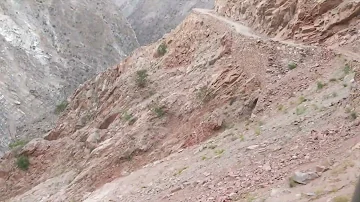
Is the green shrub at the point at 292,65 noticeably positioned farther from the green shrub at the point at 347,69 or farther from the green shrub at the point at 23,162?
the green shrub at the point at 23,162

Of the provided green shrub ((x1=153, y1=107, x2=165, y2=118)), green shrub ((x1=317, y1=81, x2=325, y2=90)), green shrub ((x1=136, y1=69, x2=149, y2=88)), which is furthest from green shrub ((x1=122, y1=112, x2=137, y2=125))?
green shrub ((x1=317, y1=81, x2=325, y2=90))

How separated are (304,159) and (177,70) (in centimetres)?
1365

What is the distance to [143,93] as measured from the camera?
24047mm

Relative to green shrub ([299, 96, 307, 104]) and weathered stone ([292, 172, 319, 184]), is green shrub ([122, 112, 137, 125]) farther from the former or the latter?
weathered stone ([292, 172, 319, 184])

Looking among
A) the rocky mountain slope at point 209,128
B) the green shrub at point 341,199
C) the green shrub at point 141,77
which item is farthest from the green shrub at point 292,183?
the green shrub at point 141,77

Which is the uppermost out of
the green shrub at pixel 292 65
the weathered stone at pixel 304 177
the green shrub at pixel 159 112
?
the green shrub at pixel 159 112

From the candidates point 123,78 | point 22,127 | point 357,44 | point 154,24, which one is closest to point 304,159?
point 357,44

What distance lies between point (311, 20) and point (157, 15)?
6974 centimetres

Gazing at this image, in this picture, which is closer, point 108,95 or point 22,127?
point 108,95

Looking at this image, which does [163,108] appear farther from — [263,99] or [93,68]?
[93,68]

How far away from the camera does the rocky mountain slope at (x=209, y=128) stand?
436 inches

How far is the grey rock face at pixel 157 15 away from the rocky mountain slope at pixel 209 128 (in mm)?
51333

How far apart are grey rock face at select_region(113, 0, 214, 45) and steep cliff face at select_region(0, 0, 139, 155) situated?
1264 cm

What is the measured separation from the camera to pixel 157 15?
3435 inches
